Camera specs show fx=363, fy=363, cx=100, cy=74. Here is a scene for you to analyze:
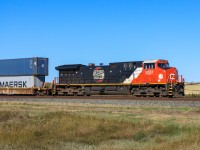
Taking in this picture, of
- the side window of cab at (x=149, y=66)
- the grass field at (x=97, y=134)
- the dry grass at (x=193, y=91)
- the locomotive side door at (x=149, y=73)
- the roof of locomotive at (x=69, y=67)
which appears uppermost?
the roof of locomotive at (x=69, y=67)

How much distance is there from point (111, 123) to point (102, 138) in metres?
2.25

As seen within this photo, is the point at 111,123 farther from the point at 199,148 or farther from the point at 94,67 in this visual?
the point at 94,67

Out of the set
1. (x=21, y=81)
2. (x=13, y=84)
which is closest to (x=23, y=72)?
(x=21, y=81)

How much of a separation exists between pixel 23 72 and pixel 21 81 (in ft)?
3.36

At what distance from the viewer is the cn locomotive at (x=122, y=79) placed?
30.6 meters

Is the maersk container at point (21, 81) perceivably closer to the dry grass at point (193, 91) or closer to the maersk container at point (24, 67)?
the maersk container at point (24, 67)

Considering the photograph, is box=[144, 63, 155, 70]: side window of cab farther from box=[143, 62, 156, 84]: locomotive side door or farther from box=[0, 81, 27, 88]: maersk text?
box=[0, 81, 27, 88]: maersk text

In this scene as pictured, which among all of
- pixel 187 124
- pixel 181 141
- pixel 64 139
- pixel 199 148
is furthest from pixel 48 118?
pixel 199 148

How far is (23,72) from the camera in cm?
4050

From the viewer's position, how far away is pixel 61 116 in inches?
609

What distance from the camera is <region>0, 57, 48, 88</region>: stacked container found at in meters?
39.5

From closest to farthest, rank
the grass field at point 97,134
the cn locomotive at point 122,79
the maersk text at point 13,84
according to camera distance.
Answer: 1. the grass field at point 97,134
2. the cn locomotive at point 122,79
3. the maersk text at point 13,84

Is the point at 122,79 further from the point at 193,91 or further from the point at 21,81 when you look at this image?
the point at 193,91

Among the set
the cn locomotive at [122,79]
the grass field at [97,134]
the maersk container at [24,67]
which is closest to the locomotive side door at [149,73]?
the cn locomotive at [122,79]
